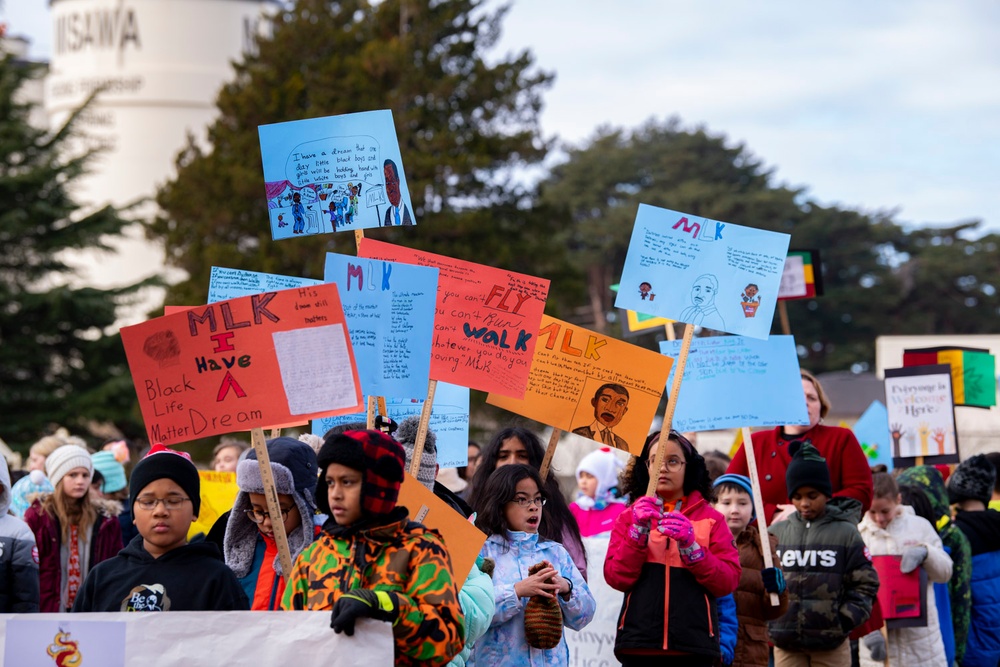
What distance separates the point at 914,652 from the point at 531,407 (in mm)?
3799

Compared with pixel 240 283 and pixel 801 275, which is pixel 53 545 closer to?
pixel 240 283

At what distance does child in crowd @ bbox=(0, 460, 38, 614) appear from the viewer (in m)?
5.81

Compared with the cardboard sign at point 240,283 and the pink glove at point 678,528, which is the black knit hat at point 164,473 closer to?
the cardboard sign at point 240,283

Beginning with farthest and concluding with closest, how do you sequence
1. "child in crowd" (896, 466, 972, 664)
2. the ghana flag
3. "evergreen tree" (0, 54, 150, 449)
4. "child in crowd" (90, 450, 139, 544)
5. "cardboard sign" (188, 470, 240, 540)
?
"evergreen tree" (0, 54, 150, 449) → the ghana flag → "child in crowd" (896, 466, 972, 664) → "child in crowd" (90, 450, 139, 544) → "cardboard sign" (188, 470, 240, 540)

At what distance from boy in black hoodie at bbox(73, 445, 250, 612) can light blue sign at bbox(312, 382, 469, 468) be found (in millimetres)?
2084

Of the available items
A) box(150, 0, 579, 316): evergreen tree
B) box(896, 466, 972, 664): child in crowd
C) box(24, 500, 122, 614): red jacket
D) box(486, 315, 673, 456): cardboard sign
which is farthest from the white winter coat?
box(150, 0, 579, 316): evergreen tree

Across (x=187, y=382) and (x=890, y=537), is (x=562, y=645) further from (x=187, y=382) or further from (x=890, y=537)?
(x=890, y=537)

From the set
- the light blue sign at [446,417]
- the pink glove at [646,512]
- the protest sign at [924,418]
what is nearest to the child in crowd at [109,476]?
the light blue sign at [446,417]

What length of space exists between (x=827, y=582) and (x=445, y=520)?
285 cm

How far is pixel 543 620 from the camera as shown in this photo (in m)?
5.46

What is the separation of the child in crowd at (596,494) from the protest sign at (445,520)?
4241 mm

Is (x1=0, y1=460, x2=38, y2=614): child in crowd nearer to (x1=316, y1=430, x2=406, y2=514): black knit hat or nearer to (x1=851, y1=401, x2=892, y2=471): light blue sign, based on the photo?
(x1=316, y1=430, x2=406, y2=514): black knit hat

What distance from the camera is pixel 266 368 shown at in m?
4.55

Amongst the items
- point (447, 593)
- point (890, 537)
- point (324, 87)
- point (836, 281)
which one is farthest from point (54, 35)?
point (447, 593)
